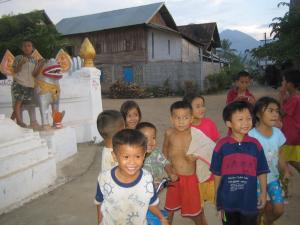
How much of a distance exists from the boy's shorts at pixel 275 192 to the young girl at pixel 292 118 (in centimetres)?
95

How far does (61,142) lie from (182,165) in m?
2.95

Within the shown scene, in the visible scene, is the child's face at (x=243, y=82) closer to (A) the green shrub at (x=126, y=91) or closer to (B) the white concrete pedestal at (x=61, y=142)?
(B) the white concrete pedestal at (x=61, y=142)

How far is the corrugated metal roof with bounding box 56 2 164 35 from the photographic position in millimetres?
21766

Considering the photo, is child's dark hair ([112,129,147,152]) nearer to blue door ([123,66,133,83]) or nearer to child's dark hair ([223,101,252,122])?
child's dark hair ([223,101,252,122])

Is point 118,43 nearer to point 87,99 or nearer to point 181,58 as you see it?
point 181,58

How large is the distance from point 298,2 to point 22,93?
11.5 meters

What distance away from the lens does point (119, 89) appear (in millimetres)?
19141

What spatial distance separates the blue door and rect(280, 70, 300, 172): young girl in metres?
17.8

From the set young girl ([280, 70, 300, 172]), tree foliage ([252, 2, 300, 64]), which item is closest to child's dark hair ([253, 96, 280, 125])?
young girl ([280, 70, 300, 172])

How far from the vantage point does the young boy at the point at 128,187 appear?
6.47 ft

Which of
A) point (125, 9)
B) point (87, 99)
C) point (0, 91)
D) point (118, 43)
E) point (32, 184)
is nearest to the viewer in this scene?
point (32, 184)

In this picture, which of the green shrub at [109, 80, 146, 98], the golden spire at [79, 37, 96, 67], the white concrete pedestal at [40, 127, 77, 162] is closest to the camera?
the white concrete pedestal at [40, 127, 77, 162]

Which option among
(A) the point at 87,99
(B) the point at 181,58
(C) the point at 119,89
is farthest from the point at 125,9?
(A) the point at 87,99

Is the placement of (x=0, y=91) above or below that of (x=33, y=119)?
above
